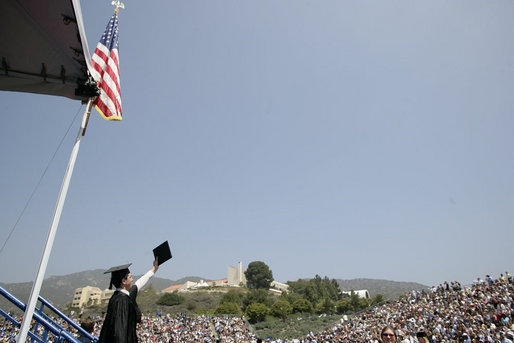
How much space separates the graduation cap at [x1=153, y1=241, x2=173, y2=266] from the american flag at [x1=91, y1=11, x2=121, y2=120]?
2.19 meters

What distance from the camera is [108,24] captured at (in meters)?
5.17

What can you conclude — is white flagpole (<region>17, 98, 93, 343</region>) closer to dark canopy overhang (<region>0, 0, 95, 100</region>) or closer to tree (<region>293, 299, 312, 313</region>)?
dark canopy overhang (<region>0, 0, 95, 100</region>)

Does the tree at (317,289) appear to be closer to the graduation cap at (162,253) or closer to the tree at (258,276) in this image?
the tree at (258,276)

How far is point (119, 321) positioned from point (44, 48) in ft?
10.4

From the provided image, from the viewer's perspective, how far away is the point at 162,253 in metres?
4.16

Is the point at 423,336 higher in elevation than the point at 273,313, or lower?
higher

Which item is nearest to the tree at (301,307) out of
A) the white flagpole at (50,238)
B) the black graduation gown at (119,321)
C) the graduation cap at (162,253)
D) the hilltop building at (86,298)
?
the hilltop building at (86,298)

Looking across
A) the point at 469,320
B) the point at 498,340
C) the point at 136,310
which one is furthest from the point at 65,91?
the point at 469,320

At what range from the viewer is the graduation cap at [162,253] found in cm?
413

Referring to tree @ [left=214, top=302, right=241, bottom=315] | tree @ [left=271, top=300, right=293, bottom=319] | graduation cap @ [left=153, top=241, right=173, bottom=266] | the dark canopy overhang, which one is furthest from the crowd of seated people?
tree @ [left=271, top=300, right=293, bottom=319]

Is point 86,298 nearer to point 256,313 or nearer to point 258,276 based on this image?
point 258,276

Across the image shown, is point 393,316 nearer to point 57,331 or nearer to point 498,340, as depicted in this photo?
point 498,340

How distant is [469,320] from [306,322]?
33649 millimetres

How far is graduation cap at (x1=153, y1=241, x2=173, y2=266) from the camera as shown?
413 centimetres
